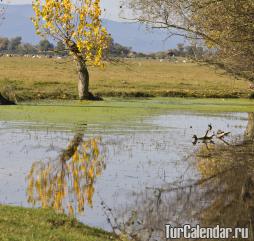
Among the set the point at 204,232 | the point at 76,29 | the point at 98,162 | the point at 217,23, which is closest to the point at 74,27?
the point at 76,29

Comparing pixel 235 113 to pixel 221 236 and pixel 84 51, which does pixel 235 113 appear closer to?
pixel 84 51

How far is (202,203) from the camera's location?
60.7 feet

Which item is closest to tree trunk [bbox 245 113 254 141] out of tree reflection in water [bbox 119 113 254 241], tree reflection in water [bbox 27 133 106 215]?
tree reflection in water [bbox 119 113 254 241]

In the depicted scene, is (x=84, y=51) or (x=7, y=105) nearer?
(x=7, y=105)

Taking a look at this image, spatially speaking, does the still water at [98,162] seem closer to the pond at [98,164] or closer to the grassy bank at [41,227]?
the pond at [98,164]

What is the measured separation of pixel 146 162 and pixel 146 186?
193 inches

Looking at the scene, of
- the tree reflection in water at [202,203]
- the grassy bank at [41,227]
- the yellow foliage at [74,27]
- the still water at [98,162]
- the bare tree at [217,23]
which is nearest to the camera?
the grassy bank at [41,227]

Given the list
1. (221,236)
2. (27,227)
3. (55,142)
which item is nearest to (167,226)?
(221,236)

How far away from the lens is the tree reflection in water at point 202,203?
16.2 m

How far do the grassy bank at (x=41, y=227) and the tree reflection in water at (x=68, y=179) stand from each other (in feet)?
5.32

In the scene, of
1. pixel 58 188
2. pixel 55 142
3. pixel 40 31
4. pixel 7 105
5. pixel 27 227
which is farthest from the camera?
pixel 40 31

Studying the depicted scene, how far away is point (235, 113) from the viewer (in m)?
50.2

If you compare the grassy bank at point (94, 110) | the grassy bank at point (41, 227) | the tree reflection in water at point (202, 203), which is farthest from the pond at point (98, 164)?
the grassy bank at point (94, 110)

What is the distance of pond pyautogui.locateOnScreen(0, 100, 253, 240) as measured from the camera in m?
18.2
